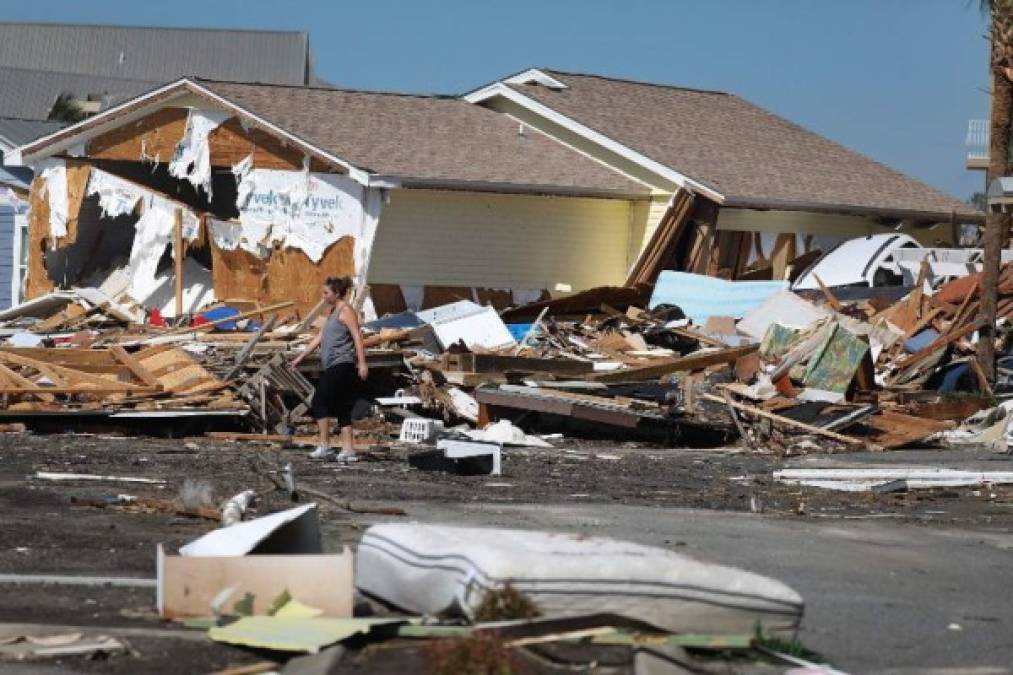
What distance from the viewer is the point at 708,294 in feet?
90.9

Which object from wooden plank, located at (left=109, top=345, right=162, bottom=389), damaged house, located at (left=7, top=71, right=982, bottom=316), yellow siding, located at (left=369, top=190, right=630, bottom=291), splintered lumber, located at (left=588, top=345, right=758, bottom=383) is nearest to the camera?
wooden plank, located at (left=109, top=345, right=162, bottom=389)

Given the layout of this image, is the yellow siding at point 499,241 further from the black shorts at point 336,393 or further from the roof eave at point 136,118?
the black shorts at point 336,393

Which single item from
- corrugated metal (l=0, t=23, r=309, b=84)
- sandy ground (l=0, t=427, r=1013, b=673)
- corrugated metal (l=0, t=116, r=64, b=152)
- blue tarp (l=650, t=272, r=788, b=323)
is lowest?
sandy ground (l=0, t=427, r=1013, b=673)

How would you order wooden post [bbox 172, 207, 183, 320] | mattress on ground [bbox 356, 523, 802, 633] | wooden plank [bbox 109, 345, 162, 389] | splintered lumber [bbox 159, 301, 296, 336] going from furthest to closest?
wooden post [bbox 172, 207, 183, 320], splintered lumber [bbox 159, 301, 296, 336], wooden plank [bbox 109, 345, 162, 389], mattress on ground [bbox 356, 523, 802, 633]

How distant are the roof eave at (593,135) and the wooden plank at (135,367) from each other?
44.5 feet

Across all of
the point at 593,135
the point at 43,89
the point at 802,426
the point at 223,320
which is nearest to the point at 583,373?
the point at 802,426

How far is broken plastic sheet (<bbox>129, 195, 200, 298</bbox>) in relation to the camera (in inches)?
1142

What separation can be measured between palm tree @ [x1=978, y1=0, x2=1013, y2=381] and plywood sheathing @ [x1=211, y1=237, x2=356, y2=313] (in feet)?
32.8

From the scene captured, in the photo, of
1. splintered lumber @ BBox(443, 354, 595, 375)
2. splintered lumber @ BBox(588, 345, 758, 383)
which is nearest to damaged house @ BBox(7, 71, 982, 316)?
splintered lumber @ BBox(443, 354, 595, 375)

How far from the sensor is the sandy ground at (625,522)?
25.0 ft

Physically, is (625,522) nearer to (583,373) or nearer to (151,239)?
(583,373)

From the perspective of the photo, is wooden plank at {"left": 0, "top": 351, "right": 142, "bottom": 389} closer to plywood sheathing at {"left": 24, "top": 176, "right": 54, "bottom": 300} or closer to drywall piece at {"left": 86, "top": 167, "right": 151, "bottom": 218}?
drywall piece at {"left": 86, "top": 167, "right": 151, "bottom": 218}

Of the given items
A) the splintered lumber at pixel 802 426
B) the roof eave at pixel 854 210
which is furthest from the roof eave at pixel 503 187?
the splintered lumber at pixel 802 426

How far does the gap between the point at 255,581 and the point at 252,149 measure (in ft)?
72.3
